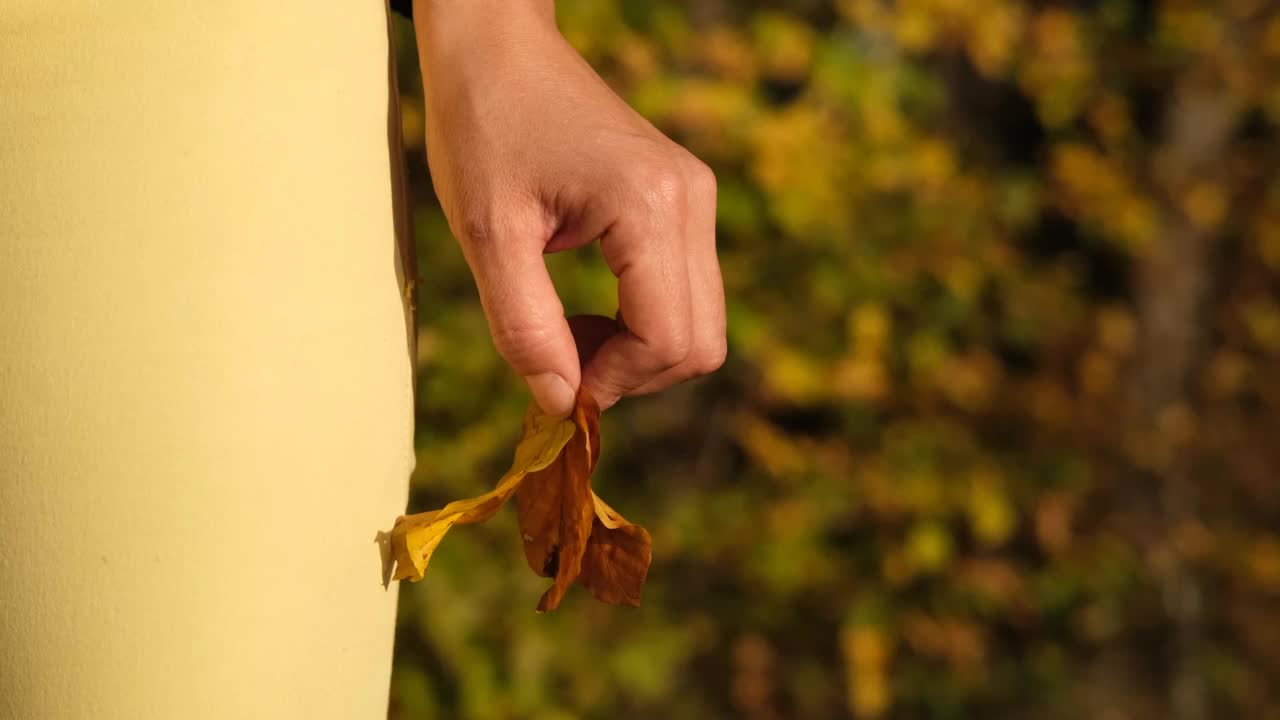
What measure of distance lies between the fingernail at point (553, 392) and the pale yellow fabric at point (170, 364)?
0.13 metres

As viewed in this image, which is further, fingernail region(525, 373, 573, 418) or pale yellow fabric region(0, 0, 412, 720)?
fingernail region(525, 373, 573, 418)

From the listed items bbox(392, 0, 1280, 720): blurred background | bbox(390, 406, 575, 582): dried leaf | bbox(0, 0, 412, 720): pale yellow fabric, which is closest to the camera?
bbox(0, 0, 412, 720): pale yellow fabric

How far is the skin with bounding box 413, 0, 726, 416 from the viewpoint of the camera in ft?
2.67

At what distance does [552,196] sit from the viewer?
2.69ft

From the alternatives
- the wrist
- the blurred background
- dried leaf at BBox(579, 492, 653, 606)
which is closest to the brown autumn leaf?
dried leaf at BBox(579, 492, 653, 606)

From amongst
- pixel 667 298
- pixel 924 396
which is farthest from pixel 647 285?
pixel 924 396

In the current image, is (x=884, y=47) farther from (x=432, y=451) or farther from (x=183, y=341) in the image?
(x=183, y=341)

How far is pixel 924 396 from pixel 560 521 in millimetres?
1789

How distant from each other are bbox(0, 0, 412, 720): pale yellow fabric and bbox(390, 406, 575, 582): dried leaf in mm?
48

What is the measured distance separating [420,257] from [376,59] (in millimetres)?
1385

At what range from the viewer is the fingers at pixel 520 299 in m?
0.80

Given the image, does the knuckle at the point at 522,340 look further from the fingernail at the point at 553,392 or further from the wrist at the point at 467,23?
the wrist at the point at 467,23

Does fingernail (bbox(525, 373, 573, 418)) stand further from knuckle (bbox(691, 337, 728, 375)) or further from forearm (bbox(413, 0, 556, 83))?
forearm (bbox(413, 0, 556, 83))

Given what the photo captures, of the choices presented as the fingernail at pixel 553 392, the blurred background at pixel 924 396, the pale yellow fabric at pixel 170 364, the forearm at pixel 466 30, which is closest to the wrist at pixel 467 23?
the forearm at pixel 466 30
